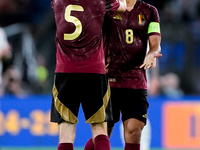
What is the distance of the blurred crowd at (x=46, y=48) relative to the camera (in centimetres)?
1022

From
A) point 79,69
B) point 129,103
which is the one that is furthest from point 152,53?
point 79,69

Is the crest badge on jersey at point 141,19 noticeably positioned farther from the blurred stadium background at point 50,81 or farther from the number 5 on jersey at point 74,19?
the blurred stadium background at point 50,81

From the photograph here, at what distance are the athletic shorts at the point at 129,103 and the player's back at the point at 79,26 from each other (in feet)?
3.15

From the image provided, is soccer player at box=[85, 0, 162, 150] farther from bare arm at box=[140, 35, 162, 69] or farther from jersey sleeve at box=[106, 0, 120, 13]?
jersey sleeve at box=[106, 0, 120, 13]

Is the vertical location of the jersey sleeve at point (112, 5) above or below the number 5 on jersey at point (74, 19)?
above

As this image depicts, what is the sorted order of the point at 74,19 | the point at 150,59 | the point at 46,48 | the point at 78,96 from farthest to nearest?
the point at 46,48, the point at 150,59, the point at 78,96, the point at 74,19

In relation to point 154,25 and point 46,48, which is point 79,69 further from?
point 46,48

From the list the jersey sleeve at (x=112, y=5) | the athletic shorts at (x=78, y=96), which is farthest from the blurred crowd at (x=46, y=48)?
→ the jersey sleeve at (x=112, y=5)

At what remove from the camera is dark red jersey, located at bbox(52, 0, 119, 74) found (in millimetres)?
4453

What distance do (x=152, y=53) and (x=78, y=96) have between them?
0.97 metres

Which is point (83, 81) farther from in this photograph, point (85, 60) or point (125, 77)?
point (125, 77)

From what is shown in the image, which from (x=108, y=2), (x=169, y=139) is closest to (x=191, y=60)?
(x=169, y=139)

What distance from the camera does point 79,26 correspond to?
4449 millimetres

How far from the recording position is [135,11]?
5332mm
